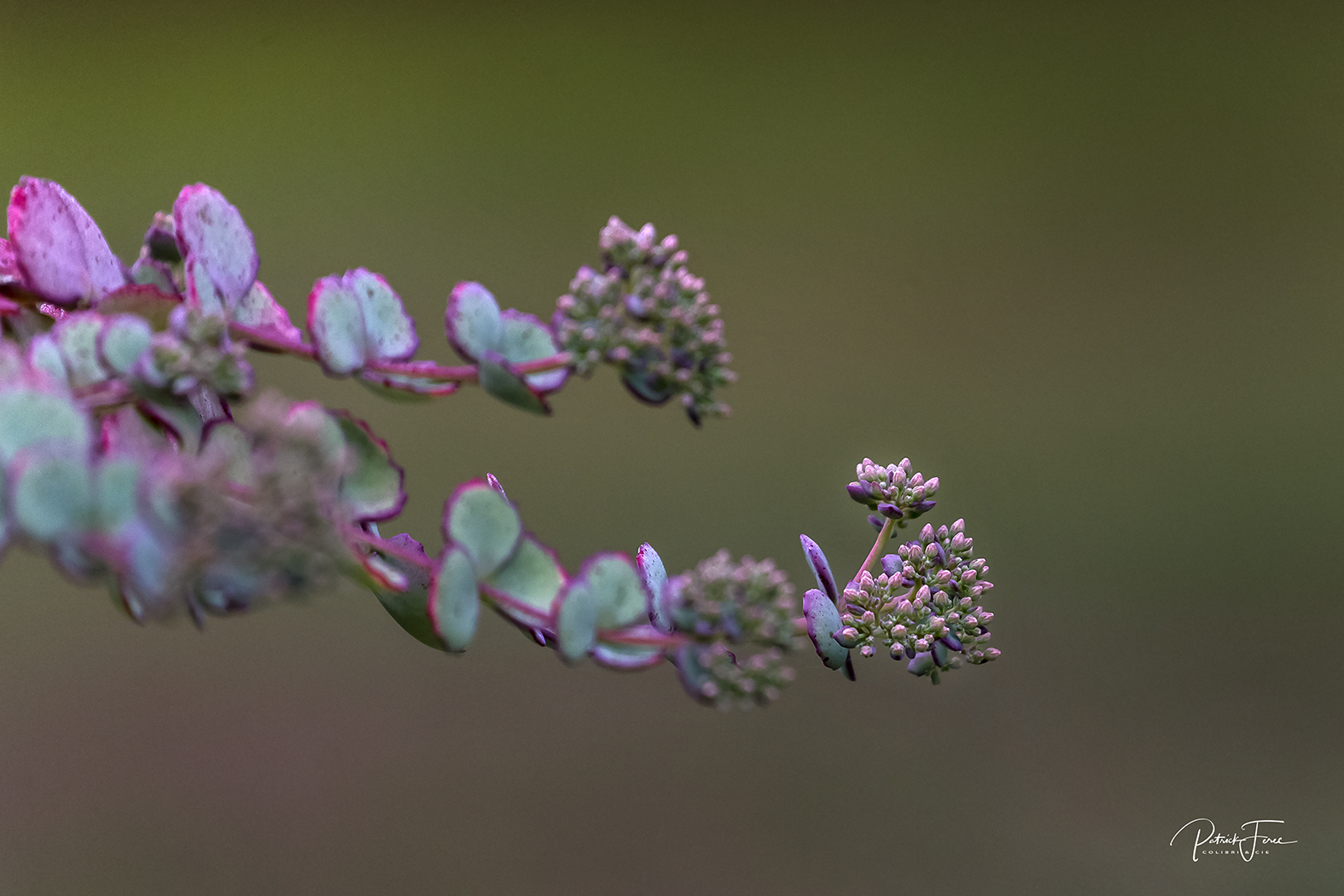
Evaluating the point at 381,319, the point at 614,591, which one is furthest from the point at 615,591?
the point at 381,319

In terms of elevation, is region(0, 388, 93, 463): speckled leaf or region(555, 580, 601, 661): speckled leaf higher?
region(555, 580, 601, 661): speckled leaf

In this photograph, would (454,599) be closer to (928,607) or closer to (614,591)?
(614,591)

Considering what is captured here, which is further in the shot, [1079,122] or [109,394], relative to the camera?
[1079,122]

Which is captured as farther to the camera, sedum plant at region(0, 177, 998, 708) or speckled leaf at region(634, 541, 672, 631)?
speckled leaf at region(634, 541, 672, 631)

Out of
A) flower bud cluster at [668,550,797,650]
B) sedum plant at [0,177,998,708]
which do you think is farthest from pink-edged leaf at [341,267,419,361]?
flower bud cluster at [668,550,797,650]

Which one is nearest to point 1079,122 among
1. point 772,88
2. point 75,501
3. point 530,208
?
point 772,88

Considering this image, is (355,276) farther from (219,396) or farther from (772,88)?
(772,88)

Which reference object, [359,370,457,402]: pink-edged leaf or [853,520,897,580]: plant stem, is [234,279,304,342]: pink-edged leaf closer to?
[359,370,457,402]: pink-edged leaf
